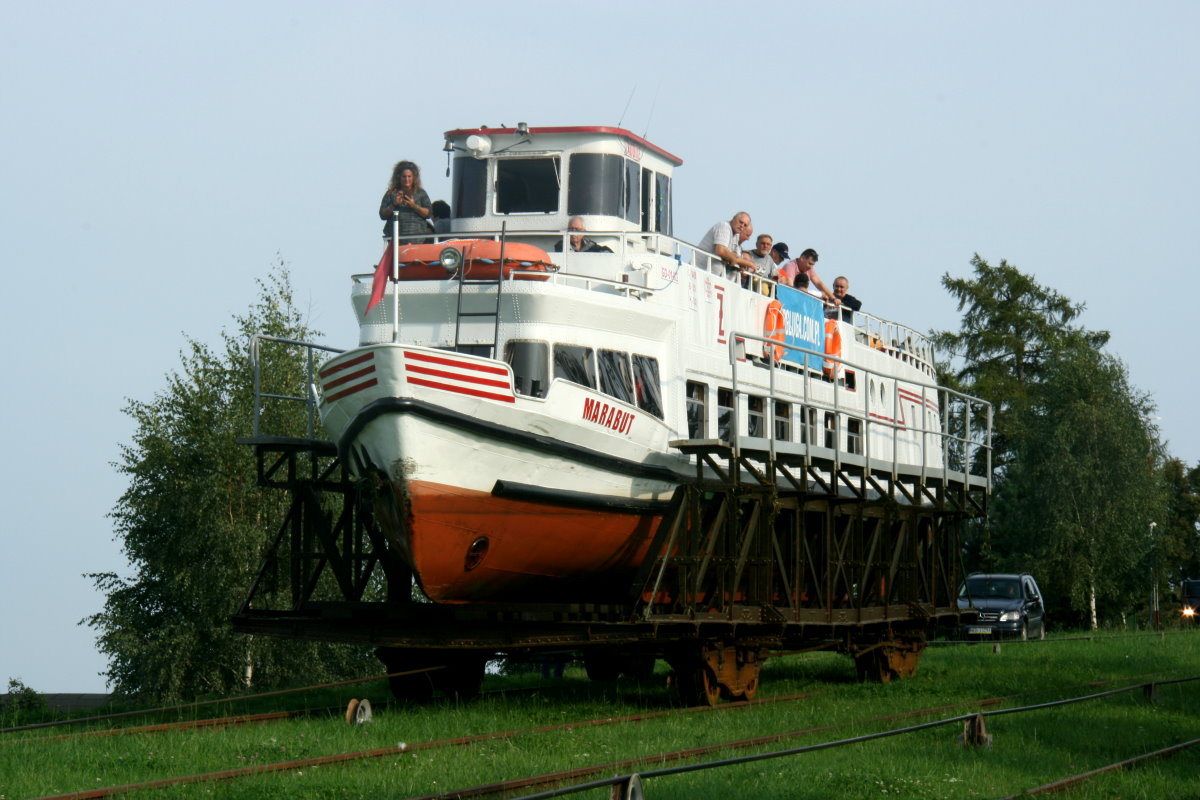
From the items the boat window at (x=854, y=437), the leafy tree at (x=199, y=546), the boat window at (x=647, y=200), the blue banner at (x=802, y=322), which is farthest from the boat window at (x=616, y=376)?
the leafy tree at (x=199, y=546)

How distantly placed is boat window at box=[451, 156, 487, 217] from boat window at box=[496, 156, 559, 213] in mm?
208

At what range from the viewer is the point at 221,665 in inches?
1405

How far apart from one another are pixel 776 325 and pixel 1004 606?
62.4ft

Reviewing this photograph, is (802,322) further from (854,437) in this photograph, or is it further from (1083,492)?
(1083,492)

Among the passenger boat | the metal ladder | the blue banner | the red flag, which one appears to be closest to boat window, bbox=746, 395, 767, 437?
the passenger boat

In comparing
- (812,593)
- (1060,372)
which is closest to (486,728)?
(812,593)

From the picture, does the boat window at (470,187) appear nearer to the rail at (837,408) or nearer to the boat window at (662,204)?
the boat window at (662,204)

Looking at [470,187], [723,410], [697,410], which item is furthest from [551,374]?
[470,187]

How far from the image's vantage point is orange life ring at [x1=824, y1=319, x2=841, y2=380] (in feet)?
74.2

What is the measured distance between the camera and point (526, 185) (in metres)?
19.5

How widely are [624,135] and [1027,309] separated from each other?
163 feet

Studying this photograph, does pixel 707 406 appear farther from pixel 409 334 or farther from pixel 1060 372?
pixel 1060 372

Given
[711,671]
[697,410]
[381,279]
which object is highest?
[381,279]

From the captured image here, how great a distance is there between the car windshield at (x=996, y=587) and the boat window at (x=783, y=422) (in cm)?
1846
